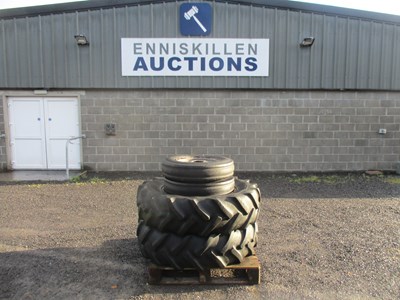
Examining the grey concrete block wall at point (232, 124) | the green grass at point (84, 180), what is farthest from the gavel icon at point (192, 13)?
the green grass at point (84, 180)

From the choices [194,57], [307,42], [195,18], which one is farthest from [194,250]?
[307,42]

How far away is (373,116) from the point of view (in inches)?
360

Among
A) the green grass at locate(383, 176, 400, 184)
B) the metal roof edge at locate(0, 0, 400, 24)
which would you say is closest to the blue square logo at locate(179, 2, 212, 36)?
the metal roof edge at locate(0, 0, 400, 24)

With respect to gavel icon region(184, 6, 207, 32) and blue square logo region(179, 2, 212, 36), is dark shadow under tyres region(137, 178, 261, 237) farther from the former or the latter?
gavel icon region(184, 6, 207, 32)

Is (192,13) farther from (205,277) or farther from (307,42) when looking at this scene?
(205,277)

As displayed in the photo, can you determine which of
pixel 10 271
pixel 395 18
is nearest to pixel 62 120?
pixel 10 271

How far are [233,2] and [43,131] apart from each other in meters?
6.56

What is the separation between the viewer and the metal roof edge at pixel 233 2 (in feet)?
28.4

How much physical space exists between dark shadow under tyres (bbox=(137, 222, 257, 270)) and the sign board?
6359 mm

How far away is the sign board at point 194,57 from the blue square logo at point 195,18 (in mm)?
242

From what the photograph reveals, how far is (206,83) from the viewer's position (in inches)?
352

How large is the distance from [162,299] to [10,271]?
1827 millimetres

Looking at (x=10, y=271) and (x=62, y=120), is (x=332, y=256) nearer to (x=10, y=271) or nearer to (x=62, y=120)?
(x=10, y=271)

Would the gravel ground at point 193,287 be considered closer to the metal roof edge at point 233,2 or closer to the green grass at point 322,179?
the green grass at point 322,179
